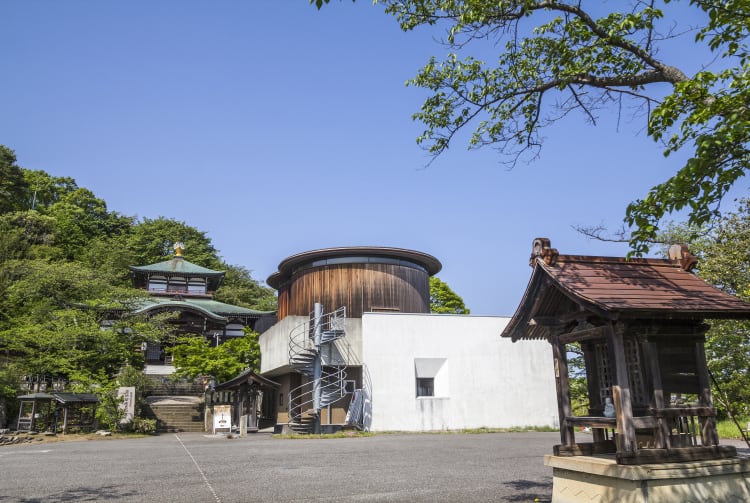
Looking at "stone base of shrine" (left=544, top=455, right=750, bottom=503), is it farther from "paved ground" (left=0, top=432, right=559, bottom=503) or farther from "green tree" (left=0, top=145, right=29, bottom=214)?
"green tree" (left=0, top=145, right=29, bottom=214)

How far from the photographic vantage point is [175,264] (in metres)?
41.2

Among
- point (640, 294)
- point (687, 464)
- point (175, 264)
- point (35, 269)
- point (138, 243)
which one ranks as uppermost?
point (138, 243)

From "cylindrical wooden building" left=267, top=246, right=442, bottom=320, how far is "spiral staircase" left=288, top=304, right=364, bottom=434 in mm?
2613

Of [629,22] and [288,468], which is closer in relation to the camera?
[629,22]

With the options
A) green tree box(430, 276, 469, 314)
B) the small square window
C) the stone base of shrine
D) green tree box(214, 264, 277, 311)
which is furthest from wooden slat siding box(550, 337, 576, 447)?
green tree box(214, 264, 277, 311)

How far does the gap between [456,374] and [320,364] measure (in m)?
5.88

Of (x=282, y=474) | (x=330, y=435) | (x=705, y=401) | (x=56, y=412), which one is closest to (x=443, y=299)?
(x=330, y=435)

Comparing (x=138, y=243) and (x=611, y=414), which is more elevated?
(x=138, y=243)

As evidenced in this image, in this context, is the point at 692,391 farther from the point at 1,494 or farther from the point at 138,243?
the point at 138,243

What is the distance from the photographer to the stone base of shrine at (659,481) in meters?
5.53

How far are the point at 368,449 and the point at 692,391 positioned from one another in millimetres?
9741

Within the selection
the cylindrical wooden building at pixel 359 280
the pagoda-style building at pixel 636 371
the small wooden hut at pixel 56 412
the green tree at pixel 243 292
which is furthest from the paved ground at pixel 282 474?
the green tree at pixel 243 292

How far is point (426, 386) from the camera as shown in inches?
902

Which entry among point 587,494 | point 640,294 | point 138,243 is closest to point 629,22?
point 640,294
